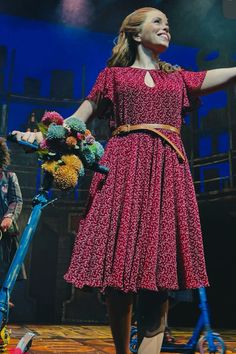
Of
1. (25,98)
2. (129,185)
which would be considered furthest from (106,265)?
(25,98)

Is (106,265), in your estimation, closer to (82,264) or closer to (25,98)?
(82,264)

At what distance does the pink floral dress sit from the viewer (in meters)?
1.28

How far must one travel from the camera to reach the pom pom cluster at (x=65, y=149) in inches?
50.4

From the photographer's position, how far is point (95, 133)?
701cm

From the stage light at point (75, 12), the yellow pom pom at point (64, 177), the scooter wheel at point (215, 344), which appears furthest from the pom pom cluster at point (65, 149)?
the stage light at point (75, 12)

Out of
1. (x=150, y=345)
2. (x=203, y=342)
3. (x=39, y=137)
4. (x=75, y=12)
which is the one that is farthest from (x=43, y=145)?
(x=75, y=12)

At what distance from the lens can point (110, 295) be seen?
1335 millimetres

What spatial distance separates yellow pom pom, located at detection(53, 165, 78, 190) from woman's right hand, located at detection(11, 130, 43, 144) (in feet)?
0.45

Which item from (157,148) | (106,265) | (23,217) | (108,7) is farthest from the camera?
(23,217)

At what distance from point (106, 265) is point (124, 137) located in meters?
0.47

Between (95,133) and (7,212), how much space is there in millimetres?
4054

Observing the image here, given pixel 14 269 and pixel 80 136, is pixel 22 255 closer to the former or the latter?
pixel 14 269

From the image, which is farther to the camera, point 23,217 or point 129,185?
point 23,217

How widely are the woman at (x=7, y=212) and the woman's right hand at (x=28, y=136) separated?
1.79 meters
